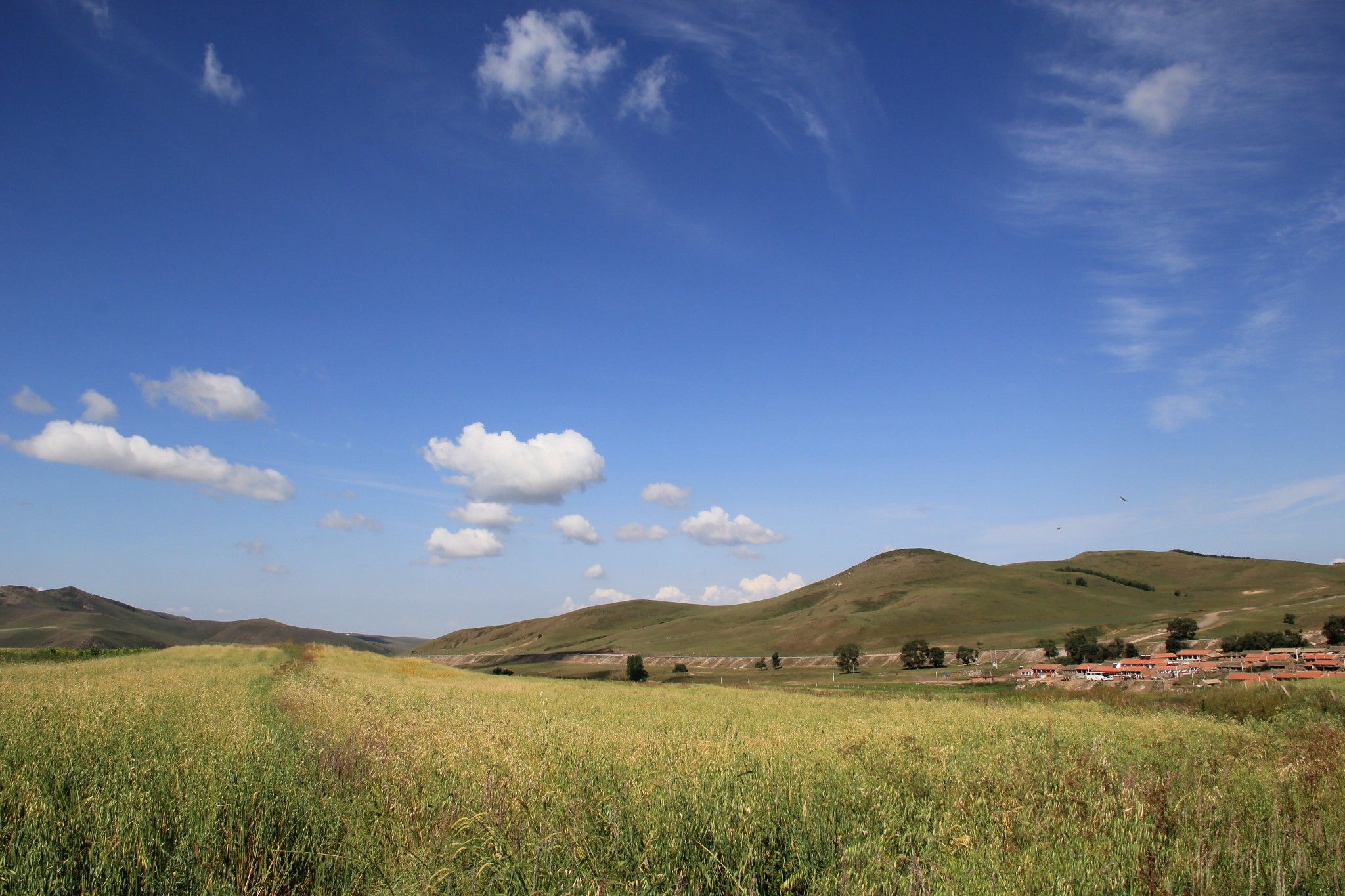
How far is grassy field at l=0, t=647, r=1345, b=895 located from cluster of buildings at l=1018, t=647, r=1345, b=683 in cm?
6726

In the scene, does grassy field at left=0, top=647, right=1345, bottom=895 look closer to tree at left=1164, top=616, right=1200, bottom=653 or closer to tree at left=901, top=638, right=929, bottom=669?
tree at left=901, top=638, right=929, bottom=669

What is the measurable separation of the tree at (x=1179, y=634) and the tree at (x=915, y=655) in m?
39.6

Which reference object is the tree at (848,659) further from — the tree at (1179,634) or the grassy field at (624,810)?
the grassy field at (624,810)

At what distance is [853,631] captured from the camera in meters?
181

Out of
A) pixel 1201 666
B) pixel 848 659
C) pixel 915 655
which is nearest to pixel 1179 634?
pixel 1201 666

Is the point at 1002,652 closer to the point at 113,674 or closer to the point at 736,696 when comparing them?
the point at 736,696

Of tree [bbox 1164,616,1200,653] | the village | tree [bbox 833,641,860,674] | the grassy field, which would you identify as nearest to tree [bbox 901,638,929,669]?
tree [bbox 833,641,860,674]

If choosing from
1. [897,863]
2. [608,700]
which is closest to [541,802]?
[897,863]

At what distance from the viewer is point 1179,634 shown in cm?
11725

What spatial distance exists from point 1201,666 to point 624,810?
351ft

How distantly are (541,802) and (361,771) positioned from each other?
268 cm

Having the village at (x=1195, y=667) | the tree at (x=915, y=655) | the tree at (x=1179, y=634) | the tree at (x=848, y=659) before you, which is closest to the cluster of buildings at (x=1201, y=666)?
the village at (x=1195, y=667)

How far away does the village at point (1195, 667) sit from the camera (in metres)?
68.5

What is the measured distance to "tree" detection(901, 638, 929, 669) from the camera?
4993 inches
